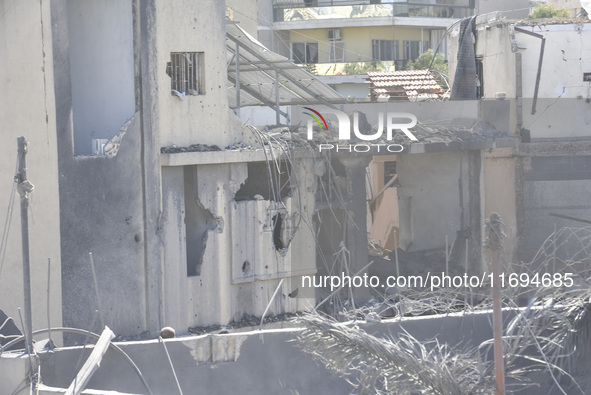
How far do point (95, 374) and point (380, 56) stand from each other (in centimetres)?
2703

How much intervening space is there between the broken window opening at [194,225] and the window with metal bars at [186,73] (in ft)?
4.06

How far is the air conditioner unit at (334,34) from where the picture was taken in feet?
111

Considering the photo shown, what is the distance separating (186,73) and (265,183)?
257cm

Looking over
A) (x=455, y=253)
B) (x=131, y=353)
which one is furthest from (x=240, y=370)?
(x=455, y=253)

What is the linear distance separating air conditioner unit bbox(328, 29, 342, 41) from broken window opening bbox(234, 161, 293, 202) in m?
17.3

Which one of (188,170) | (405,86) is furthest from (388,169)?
(188,170)

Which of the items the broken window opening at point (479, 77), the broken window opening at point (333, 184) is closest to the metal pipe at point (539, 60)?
the broken window opening at point (479, 77)

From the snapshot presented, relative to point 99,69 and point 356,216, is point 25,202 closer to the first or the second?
point 99,69

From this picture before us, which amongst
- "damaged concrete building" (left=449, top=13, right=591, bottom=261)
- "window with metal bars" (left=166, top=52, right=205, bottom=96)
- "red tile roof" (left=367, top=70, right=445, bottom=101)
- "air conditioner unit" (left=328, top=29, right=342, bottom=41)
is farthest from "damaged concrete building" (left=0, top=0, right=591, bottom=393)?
"air conditioner unit" (left=328, top=29, right=342, bottom=41)

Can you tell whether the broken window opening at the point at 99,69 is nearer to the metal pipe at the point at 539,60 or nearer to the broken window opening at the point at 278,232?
the broken window opening at the point at 278,232

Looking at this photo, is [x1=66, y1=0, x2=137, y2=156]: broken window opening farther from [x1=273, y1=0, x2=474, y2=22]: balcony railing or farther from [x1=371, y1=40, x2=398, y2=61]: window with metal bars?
[x1=371, y1=40, x2=398, y2=61]: window with metal bars

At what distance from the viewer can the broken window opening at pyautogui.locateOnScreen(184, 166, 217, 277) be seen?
15648 millimetres

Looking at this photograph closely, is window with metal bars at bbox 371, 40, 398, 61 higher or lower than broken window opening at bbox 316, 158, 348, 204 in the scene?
higher

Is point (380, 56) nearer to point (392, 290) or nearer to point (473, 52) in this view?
point (473, 52)
